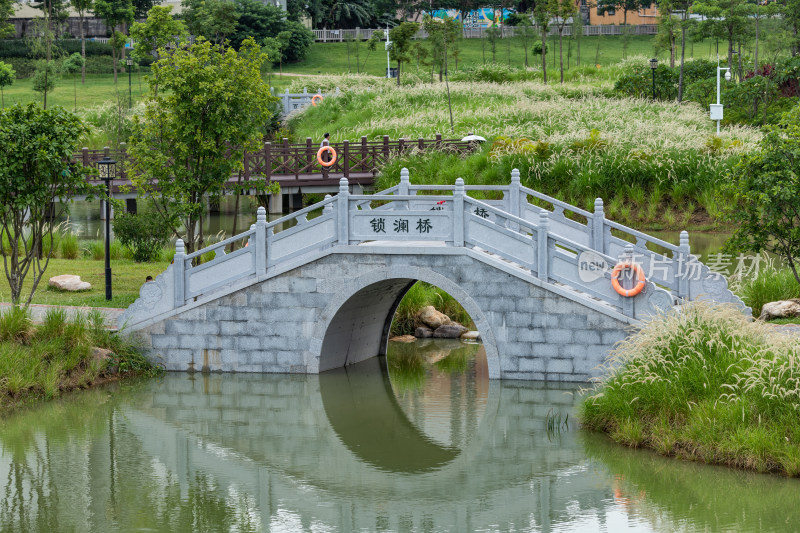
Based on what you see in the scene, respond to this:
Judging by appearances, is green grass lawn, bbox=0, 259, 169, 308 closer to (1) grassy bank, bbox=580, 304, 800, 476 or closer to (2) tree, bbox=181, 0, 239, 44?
(1) grassy bank, bbox=580, 304, 800, 476

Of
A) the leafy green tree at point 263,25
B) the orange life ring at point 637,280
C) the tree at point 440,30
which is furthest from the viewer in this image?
the leafy green tree at point 263,25

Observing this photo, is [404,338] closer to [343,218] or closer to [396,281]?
[396,281]

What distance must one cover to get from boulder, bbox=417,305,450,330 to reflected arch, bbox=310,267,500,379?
1279 mm

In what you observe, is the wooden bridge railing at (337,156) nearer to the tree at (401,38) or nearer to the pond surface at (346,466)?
the pond surface at (346,466)

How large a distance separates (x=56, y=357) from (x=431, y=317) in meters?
7.40

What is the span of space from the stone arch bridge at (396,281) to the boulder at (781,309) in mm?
2132

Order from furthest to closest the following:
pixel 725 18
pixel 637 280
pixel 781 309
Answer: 1. pixel 725 18
2. pixel 781 309
3. pixel 637 280

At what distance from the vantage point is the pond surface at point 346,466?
38.2 feet

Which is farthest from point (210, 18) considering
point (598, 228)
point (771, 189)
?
point (771, 189)

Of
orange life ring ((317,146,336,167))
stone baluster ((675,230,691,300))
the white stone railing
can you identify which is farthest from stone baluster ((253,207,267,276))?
orange life ring ((317,146,336,167))

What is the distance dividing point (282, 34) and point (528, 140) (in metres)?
39.9

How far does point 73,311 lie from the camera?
715 inches

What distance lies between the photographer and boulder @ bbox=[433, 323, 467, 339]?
20.9 m

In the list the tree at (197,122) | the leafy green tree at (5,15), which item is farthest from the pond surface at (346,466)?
the leafy green tree at (5,15)
